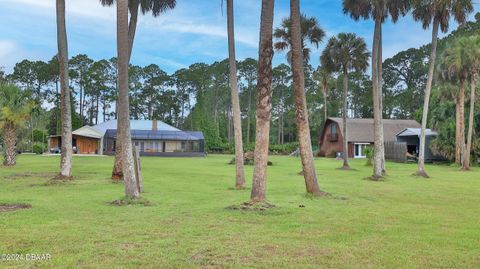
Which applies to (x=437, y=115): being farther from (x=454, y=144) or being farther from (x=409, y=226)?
(x=409, y=226)

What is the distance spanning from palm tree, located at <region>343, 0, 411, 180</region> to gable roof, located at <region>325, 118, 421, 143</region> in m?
34.3

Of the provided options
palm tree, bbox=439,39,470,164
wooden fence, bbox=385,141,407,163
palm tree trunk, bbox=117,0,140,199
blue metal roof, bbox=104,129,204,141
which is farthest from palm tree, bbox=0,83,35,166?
wooden fence, bbox=385,141,407,163

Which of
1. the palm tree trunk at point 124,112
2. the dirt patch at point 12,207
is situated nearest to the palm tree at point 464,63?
the palm tree trunk at point 124,112

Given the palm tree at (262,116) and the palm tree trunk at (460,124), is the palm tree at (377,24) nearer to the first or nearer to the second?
the palm tree at (262,116)

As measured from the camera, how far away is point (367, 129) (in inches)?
2312

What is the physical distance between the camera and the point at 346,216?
976cm

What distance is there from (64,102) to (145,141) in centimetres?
4291

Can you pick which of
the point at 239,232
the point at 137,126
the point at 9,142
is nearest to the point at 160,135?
the point at 137,126

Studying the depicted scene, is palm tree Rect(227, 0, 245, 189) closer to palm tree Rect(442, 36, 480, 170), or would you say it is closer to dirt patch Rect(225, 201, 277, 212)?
dirt patch Rect(225, 201, 277, 212)

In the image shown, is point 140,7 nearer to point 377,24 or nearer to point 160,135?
point 377,24

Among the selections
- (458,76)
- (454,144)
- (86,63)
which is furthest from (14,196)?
(86,63)

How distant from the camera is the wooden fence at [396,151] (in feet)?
148

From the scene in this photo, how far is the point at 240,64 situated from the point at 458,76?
170 ft

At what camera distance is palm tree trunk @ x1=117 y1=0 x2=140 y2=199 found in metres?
11.6
